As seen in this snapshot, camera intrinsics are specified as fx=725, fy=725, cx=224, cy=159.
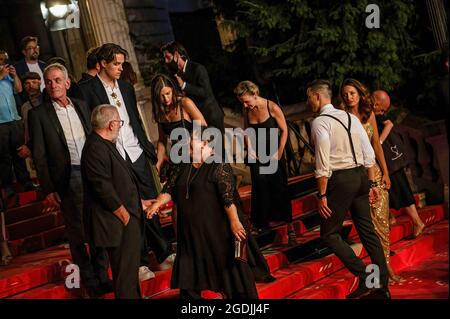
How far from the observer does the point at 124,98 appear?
625 centimetres

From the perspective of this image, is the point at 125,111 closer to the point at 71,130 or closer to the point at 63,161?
the point at 71,130

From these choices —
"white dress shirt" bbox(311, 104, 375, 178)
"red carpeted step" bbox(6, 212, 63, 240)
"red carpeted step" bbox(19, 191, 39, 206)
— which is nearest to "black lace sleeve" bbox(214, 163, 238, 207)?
"white dress shirt" bbox(311, 104, 375, 178)

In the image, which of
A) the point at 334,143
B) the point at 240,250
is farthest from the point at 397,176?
the point at 240,250

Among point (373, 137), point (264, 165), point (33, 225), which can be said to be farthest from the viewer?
point (33, 225)

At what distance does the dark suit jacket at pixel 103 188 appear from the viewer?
504 centimetres

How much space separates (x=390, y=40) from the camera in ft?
34.0

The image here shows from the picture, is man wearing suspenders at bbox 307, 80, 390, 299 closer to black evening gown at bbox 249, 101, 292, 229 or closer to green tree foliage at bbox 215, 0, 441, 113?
black evening gown at bbox 249, 101, 292, 229

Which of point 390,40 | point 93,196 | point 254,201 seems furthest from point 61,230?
point 390,40

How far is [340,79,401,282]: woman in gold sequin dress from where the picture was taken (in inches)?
257

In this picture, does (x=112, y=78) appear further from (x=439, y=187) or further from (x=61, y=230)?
(x=439, y=187)

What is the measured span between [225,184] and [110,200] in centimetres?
81

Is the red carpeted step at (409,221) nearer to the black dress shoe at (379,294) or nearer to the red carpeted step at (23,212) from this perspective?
the black dress shoe at (379,294)

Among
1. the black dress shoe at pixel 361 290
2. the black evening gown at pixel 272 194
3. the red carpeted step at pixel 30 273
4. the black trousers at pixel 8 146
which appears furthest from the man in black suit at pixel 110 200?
the black trousers at pixel 8 146

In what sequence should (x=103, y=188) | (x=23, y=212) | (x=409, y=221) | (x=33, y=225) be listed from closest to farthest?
(x=103, y=188)
(x=33, y=225)
(x=23, y=212)
(x=409, y=221)
